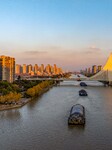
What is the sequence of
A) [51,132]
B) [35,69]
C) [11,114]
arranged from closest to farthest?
[51,132] < [11,114] < [35,69]

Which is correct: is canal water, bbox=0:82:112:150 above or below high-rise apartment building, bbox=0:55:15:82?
below

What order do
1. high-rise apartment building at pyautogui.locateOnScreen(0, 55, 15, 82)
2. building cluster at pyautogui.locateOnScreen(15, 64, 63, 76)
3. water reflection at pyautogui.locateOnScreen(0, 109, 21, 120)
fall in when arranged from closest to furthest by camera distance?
water reflection at pyautogui.locateOnScreen(0, 109, 21, 120), high-rise apartment building at pyautogui.locateOnScreen(0, 55, 15, 82), building cluster at pyautogui.locateOnScreen(15, 64, 63, 76)

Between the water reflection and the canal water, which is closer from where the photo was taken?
the canal water

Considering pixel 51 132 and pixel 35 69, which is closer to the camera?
pixel 51 132

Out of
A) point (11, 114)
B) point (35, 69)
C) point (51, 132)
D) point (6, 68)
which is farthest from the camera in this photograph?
point (35, 69)

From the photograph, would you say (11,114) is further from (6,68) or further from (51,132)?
(6,68)

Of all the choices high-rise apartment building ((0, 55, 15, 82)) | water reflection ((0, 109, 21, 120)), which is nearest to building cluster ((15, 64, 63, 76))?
high-rise apartment building ((0, 55, 15, 82))

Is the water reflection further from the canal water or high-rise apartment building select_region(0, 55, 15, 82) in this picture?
high-rise apartment building select_region(0, 55, 15, 82)

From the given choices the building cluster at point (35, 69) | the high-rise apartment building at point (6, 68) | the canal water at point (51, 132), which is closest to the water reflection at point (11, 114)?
the canal water at point (51, 132)

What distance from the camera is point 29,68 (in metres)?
63.5

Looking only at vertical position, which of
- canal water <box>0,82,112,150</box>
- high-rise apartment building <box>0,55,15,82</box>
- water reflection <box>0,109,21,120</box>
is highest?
high-rise apartment building <box>0,55,15,82</box>

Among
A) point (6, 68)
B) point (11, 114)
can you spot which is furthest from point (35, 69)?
point (11, 114)

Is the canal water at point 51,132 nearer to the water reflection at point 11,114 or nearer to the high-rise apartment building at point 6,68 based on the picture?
the water reflection at point 11,114

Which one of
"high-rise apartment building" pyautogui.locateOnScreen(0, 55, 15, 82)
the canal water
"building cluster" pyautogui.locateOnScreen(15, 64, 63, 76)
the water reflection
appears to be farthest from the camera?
"building cluster" pyautogui.locateOnScreen(15, 64, 63, 76)
